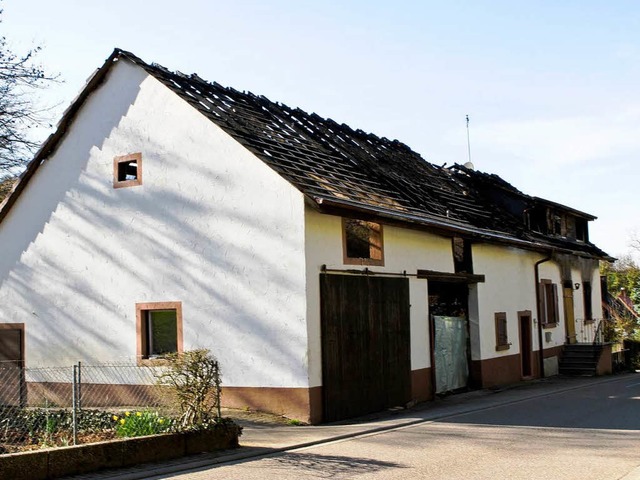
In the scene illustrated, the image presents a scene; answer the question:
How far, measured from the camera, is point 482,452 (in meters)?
11.8

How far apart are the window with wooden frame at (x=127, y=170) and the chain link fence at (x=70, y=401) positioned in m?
4.04

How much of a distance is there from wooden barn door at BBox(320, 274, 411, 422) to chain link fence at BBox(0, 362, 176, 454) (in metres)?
3.46

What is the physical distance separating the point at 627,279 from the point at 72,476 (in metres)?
51.0

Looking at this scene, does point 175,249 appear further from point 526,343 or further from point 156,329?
point 526,343

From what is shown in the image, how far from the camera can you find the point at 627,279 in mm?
55000

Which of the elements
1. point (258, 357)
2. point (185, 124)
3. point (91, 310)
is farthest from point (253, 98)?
point (258, 357)

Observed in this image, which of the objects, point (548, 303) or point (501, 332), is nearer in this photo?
point (501, 332)

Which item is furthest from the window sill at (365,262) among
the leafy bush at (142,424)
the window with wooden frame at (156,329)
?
the leafy bush at (142,424)

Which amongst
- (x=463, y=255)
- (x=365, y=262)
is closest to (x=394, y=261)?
(x=365, y=262)

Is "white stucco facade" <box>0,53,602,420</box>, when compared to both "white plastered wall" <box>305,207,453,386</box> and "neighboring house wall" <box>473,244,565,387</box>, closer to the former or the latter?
"white plastered wall" <box>305,207,453,386</box>

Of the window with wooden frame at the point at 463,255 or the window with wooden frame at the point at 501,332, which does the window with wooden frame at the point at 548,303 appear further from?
the window with wooden frame at the point at 463,255

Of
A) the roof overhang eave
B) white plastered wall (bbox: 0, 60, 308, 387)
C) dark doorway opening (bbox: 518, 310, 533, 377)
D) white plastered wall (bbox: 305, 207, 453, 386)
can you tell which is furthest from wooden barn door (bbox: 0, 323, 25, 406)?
dark doorway opening (bbox: 518, 310, 533, 377)

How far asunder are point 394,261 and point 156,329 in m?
5.49

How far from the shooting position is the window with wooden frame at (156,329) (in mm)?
17422
